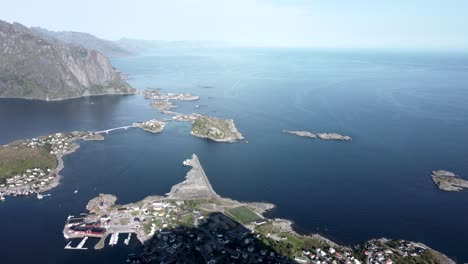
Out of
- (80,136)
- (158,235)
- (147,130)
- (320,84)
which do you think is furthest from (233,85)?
(158,235)

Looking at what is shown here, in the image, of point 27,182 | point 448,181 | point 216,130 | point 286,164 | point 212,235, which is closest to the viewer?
point 212,235

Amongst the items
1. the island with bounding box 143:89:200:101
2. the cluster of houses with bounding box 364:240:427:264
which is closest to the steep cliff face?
the island with bounding box 143:89:200:101

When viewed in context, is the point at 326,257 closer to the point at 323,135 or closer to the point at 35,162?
the point at 323,135

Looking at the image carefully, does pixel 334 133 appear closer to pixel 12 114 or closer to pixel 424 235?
pixel 424 235

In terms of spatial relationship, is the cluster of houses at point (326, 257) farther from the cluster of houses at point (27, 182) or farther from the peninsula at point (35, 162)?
the cluster of houses at point (27, 182)

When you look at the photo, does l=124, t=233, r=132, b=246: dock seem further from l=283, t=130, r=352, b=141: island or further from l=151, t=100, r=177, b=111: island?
l=151, t=100, r=177, b=111: island

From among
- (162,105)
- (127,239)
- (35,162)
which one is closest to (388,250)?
(127,239)

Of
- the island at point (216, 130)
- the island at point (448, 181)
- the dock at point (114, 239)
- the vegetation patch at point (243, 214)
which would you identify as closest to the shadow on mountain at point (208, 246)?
the vegetation patch at point (243, 214)
